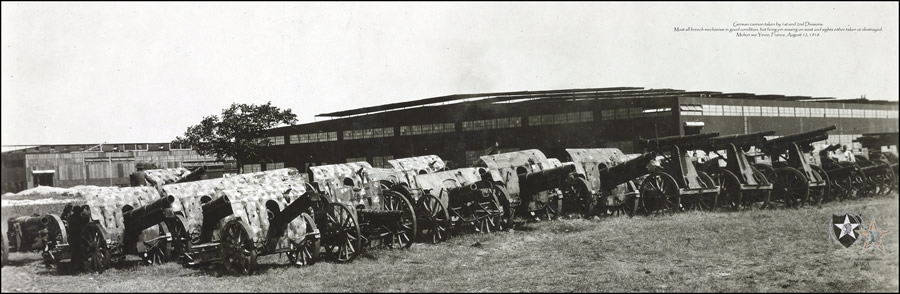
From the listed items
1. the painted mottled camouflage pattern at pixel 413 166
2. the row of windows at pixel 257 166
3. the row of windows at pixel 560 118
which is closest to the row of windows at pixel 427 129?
the row of windows at pixel 560 118

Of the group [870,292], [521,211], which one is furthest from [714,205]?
[870,292]

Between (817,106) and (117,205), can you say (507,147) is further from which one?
(117,205)

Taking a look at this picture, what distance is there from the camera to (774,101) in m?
41.1

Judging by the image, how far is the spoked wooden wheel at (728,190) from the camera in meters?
16.9

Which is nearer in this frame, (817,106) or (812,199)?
(812,199)

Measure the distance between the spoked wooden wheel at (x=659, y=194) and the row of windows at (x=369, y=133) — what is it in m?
30.2

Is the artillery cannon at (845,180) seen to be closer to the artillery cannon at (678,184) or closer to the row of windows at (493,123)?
the artillery cannon at (678,184)

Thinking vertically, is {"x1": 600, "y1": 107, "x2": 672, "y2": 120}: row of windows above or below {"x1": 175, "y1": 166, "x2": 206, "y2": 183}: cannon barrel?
above

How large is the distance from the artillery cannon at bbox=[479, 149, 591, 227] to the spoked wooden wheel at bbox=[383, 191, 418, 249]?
106 inches

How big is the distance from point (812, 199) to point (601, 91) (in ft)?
70.1

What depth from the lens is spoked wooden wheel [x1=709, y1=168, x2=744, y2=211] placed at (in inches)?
664

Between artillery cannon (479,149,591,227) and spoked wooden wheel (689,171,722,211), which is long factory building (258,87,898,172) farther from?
artillery cannon (479,149,591,227)

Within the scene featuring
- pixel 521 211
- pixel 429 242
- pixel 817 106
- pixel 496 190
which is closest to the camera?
pixel 429 242

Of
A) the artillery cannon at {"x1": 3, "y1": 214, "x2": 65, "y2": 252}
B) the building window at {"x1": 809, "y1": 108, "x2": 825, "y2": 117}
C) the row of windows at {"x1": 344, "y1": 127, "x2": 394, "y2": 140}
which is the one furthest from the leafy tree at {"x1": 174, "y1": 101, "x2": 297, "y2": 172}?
the building window at {"x1": 809, "y1": 108, "x2": 825, "y2": 117}
